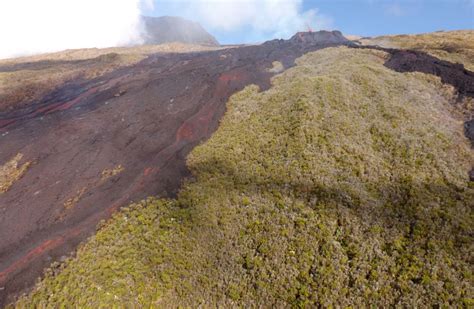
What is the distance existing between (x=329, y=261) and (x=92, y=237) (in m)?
11.2

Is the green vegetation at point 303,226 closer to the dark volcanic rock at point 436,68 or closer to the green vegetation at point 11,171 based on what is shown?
the dark volcanic rock at point 436,68

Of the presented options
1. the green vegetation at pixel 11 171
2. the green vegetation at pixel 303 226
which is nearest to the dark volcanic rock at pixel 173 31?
the green vegetation at pixel 11 171

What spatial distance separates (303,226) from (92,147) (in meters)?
17.2

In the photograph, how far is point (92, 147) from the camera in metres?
21.1

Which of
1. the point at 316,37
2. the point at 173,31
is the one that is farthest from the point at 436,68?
the point at 173,31

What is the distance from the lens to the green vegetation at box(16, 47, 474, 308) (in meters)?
10.7

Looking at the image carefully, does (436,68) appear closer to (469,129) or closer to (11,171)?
(469,129)

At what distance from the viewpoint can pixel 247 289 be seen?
36.6ft

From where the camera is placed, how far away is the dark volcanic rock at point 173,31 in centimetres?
11750

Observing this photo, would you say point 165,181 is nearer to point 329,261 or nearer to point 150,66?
point 329,261

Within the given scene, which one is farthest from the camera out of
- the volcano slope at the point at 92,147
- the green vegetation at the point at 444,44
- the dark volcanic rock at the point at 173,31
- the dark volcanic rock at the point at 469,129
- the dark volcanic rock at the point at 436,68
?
the dark volcanic rock at the point at 173,31

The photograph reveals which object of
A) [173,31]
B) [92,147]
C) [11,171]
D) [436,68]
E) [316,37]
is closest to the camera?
[11,171]

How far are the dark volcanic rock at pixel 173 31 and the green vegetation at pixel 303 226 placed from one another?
105 metres

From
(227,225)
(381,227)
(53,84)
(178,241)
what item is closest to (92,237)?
(178,241)
